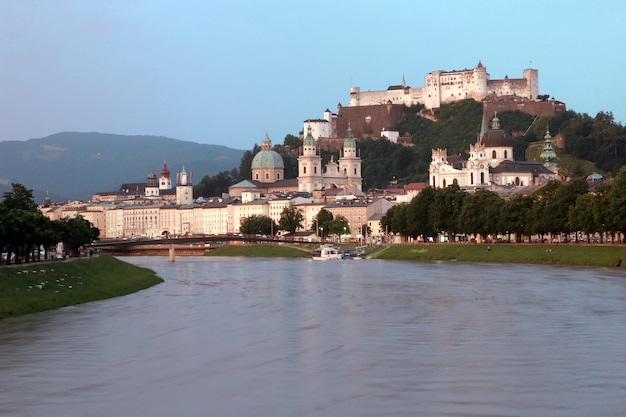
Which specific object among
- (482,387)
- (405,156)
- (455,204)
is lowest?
(482,387)

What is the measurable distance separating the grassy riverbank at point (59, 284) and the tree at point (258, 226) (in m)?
83.0

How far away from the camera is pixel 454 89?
16538 cm

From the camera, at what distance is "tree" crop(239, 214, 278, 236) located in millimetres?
142750

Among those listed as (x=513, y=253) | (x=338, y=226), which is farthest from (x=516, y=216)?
(x=338, y=226)

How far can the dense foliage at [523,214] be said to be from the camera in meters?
63.4

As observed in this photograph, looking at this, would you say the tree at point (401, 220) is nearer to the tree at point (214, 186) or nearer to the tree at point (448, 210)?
the tree at point (448, 210)

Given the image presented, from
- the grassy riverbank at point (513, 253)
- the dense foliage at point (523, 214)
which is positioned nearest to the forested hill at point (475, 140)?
the dense foliage at point (523, 214)

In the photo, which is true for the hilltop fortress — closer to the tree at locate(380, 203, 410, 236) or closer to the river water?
the tree at locate(380, 203, 410, 236)

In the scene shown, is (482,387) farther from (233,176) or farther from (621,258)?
(233,176)

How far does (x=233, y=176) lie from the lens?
195000 millimetres

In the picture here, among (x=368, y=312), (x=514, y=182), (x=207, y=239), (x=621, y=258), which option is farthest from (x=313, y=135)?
(x=368, y=312)

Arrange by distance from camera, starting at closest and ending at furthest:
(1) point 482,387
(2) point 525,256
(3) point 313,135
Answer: (1) point 482,387
(2) point 525,256
(3) point 313,135

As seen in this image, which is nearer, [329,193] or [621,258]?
[621,258]

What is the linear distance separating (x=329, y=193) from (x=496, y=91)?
2521 cm
